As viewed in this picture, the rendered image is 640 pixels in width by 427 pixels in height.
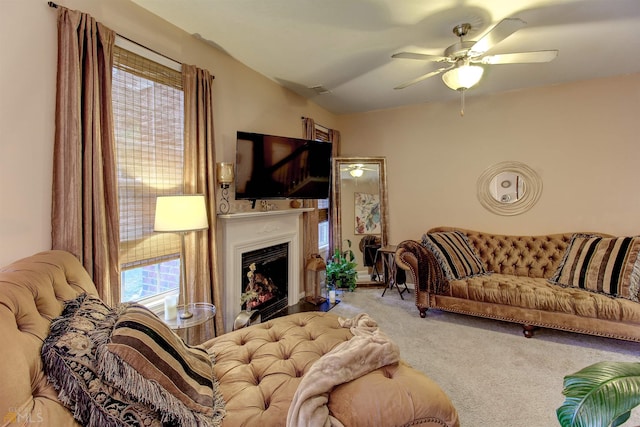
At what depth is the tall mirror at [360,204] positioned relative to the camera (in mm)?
4391

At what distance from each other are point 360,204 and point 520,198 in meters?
2.06

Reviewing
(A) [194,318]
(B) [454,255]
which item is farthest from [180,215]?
(B) [454,255]

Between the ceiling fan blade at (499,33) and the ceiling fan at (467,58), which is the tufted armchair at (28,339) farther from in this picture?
the ceiling fan blade at (499,33)

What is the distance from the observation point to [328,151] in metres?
3.46

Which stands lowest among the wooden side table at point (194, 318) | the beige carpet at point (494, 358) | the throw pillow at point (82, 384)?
the beige carpet at point (494, 358)

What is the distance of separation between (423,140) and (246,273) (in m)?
3.06

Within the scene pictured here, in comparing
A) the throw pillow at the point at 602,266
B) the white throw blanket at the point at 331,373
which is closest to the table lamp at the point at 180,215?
the white throw blanket at the point at 331,373

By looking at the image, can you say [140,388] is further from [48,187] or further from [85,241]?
[48,187]

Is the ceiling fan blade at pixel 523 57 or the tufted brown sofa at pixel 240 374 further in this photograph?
the ceiling fan blade at pixel 523 57

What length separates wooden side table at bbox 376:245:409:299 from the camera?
398 cm

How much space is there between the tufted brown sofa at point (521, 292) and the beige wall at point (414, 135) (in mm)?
345

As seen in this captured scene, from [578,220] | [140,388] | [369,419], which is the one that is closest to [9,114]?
[140,388]

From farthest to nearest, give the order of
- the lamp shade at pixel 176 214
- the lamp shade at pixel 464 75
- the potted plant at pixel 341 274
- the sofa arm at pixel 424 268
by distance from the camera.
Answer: the potted plant at pixel 341 274, the sofa arm at pixel 424 268, the lamp shade at pixel 464 75, the lamp shade at pixel 176 214

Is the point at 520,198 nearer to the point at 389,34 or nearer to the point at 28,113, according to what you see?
the point at 389,34
